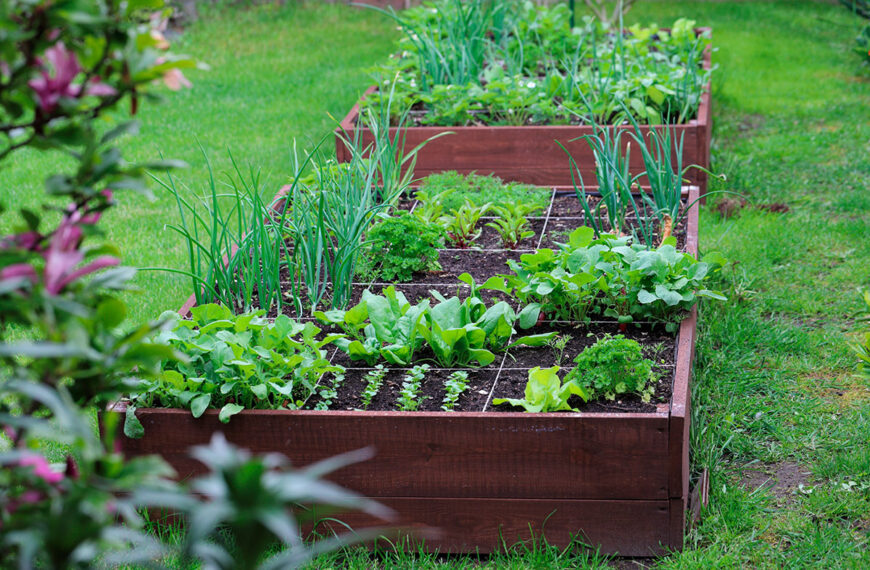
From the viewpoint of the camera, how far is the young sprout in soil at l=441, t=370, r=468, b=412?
2590 millimetres

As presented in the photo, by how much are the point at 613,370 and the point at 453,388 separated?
438mm

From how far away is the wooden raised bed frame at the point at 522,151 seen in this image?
16.2 feet

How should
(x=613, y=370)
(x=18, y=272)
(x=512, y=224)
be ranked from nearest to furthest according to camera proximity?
(x=18, y=272)
(x=613, y=370)
(x=512, y=224)

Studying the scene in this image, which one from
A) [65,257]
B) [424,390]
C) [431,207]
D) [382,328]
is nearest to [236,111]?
[431,207]

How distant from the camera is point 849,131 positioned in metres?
6.39

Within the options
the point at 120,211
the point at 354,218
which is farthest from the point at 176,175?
the point at 354,218

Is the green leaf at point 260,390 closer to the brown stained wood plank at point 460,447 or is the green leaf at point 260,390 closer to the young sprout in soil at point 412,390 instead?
the brown stained wood plank at point 460,447

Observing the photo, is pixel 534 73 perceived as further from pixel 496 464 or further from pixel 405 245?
pixel 496 464

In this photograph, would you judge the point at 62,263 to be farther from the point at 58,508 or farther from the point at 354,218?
the point at 354,218

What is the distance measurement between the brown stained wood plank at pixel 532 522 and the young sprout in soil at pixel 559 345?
1.83ft

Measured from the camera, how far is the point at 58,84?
1194mm

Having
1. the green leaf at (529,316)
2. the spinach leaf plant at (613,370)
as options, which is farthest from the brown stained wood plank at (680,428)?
the green leaf at (529,316)

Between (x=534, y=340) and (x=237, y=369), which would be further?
(x=534, y=340)

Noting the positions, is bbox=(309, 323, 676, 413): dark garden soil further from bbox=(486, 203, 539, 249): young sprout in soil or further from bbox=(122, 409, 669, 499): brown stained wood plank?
bbox=(486, 203, 539, 249): young sprout in soil
